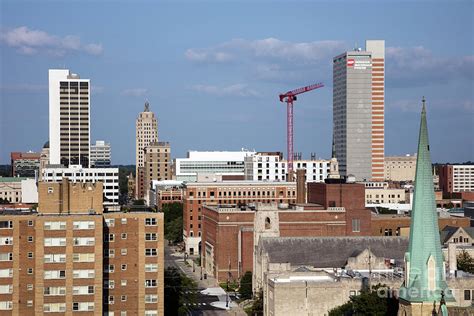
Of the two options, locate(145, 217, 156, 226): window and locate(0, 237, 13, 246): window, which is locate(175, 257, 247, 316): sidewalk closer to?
locate(145, 217, 156, 226): window

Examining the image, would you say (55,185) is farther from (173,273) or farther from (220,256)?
(220,256)

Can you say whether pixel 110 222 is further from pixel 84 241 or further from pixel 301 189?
pixel 301 189

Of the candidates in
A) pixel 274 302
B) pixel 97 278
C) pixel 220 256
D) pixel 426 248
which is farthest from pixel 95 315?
pixel 220 256

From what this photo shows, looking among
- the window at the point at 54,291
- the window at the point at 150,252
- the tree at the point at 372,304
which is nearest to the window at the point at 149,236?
the window at the point at 150,252

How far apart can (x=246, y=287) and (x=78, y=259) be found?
A: 1950 inches

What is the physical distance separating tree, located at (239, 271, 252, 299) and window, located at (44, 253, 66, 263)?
4956cm

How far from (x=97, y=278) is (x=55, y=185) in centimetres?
1050

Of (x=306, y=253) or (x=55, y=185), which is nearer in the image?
(x=55, y=185)

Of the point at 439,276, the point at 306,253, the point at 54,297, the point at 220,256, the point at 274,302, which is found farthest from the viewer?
the point at 220,256

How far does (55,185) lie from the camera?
93.8 m

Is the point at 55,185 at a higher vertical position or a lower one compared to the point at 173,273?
higher

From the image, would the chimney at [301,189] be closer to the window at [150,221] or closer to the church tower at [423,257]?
the window at [150,221]

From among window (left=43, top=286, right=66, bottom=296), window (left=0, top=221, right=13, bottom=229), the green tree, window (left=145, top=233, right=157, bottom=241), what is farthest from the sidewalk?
window (left=0, top=221, right=13, bottom=229)

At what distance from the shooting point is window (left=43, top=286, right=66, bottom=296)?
8912 centimetres
